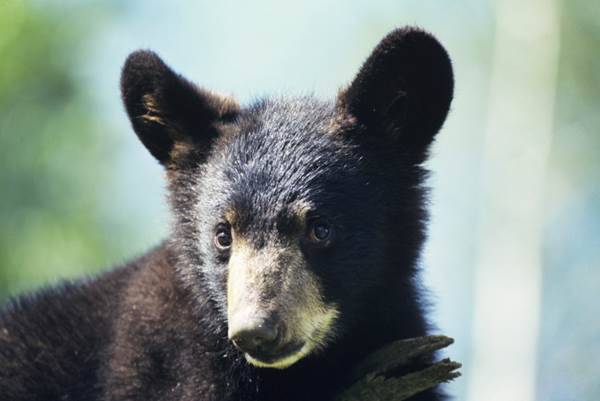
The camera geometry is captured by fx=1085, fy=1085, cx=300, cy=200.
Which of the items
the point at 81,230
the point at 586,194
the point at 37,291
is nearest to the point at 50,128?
the point at 81,230

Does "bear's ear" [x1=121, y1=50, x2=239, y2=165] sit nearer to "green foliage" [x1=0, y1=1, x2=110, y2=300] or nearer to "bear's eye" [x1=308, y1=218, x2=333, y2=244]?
"bear's eye" [x1=308, y1=218, x2=333, y2=244]

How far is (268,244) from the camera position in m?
7.45

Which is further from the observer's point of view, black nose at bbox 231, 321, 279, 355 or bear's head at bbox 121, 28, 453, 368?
bear's head at bbox 121, 28, 453, 368

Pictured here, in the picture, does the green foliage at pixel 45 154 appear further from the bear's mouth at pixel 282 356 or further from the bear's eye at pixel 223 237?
the bear's mouth at pixel 282 356

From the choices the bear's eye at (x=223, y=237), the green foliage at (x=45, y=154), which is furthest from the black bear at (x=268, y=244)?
the green foliage at (x=45, y=154)

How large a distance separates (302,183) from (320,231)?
1.23ft

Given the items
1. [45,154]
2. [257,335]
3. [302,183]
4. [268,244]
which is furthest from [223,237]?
[45,154]

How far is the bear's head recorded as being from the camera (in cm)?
748

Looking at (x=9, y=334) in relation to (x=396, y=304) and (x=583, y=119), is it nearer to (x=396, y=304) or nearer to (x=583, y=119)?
(x=396, y=304)

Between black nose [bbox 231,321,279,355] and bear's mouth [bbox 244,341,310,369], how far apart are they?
6cm

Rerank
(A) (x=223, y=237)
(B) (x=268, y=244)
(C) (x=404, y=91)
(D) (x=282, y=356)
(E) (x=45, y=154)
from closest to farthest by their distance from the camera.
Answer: (D) (x=282, y=356) → (B) (x=268, y=244) → (A) (x=223, y=237) → (C) (x=404, y=91) → (E) (x=45, y=154)

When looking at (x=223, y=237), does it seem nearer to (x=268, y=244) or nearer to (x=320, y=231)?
(x=268, y=244)

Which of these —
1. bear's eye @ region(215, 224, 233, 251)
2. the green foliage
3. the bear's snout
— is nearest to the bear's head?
bear's eye @ region(215, 224, 233, 251)

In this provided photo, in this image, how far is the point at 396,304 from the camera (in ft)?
26.8
